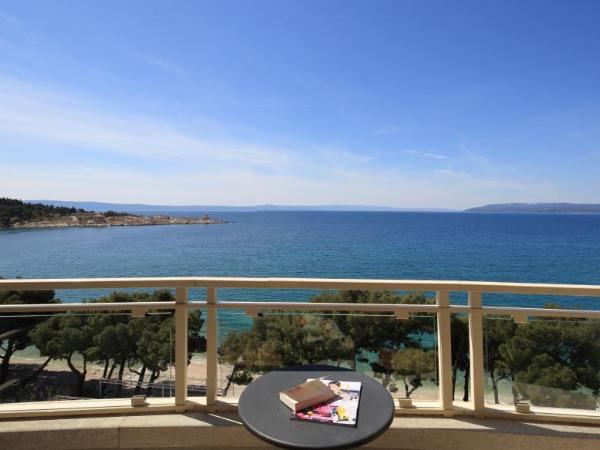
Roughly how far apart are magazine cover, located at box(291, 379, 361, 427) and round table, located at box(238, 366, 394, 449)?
0.08ft

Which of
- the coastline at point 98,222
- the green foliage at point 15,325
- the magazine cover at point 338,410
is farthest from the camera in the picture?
the coastline at point 98,222

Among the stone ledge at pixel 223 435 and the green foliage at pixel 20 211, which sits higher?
the green foliage at pixel 20 211

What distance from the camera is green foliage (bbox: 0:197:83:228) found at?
221 ft

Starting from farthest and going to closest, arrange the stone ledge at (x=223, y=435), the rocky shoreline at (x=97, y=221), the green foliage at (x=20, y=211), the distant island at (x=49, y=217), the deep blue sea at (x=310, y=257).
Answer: the rocky shoreline at (x=97, y=221) → the distant island at (x=49, y=217) → the green foliage at (x=20, y=211) → the deep blue sea at (x=310, y=257) → the stone ledge at (x=223, y=435)

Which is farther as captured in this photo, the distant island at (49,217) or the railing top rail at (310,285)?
the distant island at (49,217)

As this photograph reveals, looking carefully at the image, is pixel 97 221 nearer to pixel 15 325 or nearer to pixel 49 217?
pixel 49 217

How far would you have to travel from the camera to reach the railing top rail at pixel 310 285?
2.15m

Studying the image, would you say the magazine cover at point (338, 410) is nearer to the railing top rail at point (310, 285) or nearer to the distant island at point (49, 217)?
the railing top rail at point (310, 285)

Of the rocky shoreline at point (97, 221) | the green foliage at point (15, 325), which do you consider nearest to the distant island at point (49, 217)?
the rocky shoreline at point (97, 221)

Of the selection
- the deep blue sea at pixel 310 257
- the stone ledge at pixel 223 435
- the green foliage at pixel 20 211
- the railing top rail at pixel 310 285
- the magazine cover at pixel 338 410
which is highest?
the green foliage at pixel 20 211

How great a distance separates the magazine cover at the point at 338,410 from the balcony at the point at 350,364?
2.09ft

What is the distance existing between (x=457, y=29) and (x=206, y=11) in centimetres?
731

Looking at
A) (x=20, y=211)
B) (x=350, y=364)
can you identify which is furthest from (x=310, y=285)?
(x=20, y=211)

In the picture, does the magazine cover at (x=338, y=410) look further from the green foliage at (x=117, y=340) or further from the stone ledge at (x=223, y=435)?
the green foliage at (x=117, y=340)
